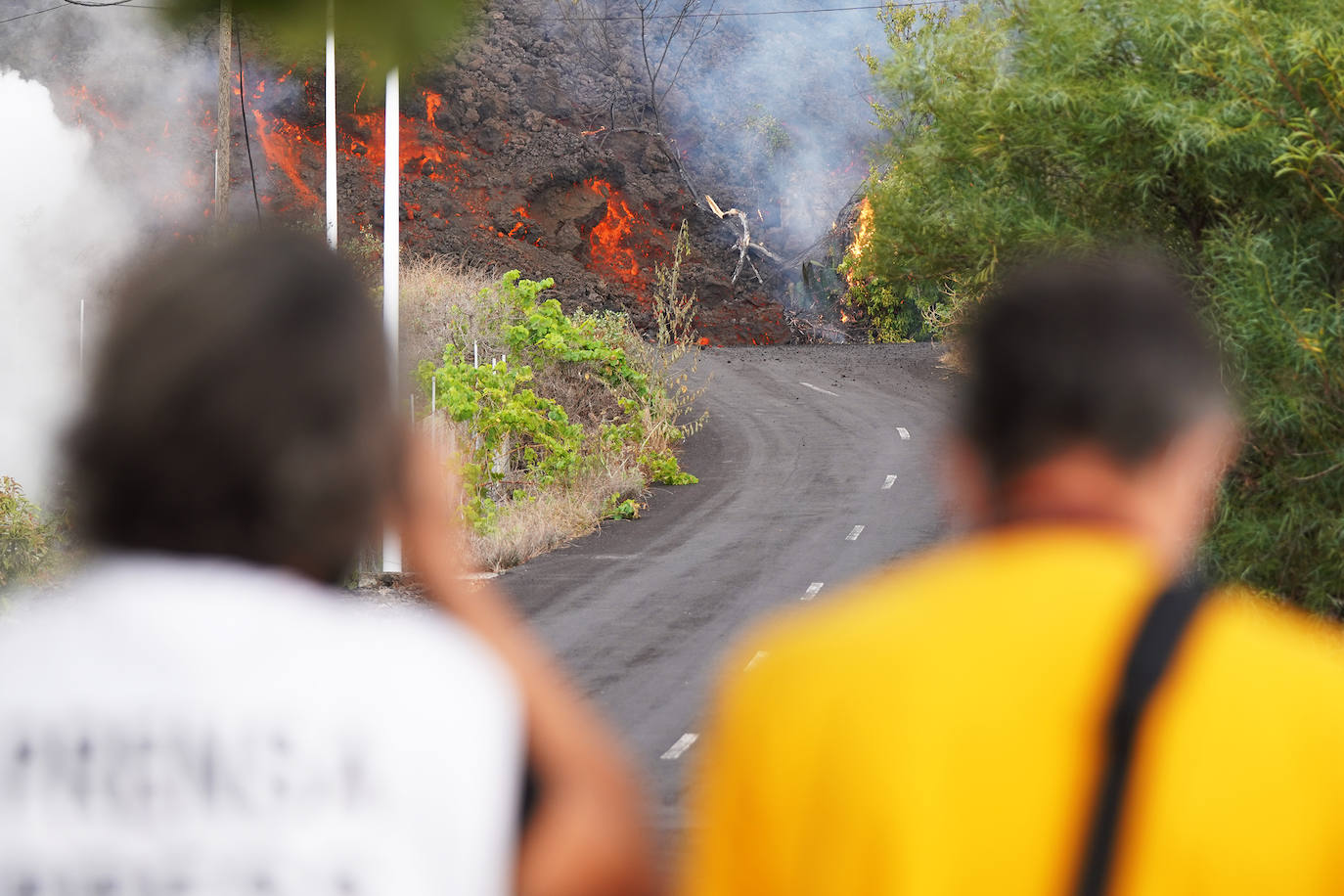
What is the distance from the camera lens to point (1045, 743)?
48.3 inches

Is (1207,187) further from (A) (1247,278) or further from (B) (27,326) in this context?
(B) (27,326)

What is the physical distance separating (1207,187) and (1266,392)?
1.25 m

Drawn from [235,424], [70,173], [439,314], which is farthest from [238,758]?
[70,173]

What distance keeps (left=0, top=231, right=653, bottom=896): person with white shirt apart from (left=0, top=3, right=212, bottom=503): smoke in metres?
18.5

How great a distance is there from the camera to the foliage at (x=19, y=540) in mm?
14805

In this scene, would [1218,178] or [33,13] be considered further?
[33,13]

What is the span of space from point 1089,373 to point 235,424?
0.79 meters

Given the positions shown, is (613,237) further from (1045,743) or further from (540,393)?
(1045,743)

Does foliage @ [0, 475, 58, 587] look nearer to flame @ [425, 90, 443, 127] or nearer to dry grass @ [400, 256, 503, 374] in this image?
dry grass @ [400, 256, 503, 374]

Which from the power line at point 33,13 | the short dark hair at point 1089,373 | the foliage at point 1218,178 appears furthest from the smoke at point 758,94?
the short dark hair at point 1089,373

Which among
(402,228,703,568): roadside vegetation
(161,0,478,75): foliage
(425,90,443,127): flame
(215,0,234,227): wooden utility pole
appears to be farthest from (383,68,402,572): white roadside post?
(425,90,443,127): flame

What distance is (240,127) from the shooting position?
52.9 metres

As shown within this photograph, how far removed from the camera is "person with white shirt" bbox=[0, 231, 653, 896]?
1.23m

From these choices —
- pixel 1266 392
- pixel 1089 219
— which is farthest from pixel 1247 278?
pixel 1089 219
